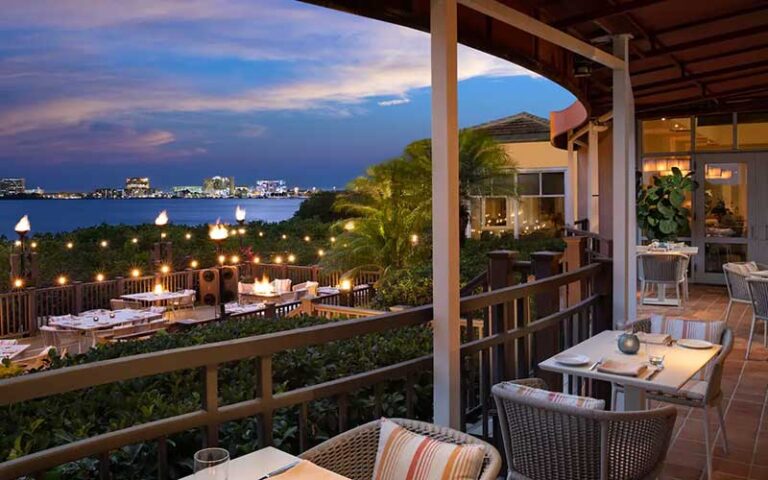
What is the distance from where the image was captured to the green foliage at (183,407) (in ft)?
8.87

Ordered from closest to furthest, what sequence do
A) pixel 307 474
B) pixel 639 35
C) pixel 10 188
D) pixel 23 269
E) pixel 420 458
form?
pixel 307 474, pixel 420 458, pixel 639 35, pixel 23 269, pixel 10 188

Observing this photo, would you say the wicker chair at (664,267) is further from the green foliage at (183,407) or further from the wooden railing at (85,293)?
the green foliage at (183,407)

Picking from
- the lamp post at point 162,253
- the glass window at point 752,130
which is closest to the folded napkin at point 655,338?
the glass window at point 752,130

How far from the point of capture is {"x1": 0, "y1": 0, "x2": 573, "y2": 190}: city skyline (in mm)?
26141

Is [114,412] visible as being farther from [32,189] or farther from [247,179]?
[247,179]

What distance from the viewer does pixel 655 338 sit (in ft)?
13.6

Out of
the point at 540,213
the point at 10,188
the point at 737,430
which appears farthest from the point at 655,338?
the point at 10,188

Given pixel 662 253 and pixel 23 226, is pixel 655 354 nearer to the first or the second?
pixel 662 253

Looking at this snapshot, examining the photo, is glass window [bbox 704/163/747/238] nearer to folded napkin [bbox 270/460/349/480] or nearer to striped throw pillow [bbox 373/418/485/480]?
striped throw pillow [bbox 373/418/485/480]

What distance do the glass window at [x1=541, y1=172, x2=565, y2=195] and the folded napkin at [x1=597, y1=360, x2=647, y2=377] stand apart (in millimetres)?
14539

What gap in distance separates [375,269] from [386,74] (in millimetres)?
20784

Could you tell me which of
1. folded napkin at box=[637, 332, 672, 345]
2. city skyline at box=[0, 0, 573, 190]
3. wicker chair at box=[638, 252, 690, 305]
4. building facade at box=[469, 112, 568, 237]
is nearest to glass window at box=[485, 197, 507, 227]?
building facade at box=[469, 112, 568, 237]

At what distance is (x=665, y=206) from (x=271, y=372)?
34.6ft

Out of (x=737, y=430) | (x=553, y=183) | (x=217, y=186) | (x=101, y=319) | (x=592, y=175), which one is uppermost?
(x=217, y=186)
